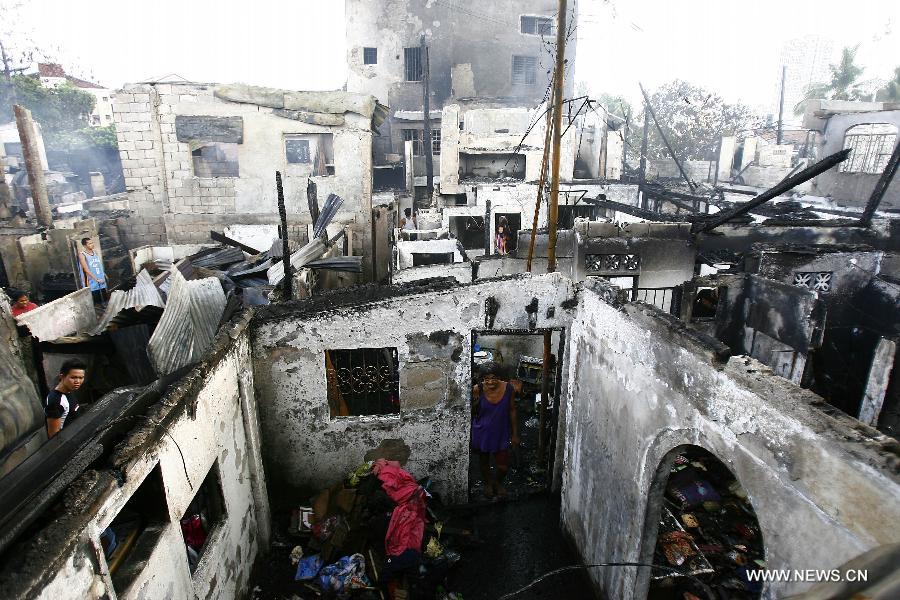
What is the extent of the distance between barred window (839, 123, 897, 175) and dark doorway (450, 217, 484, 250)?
13600mm

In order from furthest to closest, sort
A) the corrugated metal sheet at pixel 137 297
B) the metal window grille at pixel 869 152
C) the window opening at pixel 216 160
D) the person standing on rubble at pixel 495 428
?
1. the metal window grille at pixel 869 152
2. the window opening at pixel 216 160
3. the corrugated metal sheet at pixel 137 297
4. the person standing on rubble at pixel 495 428

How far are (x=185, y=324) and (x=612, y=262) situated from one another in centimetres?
826

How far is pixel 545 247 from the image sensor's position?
11.3m

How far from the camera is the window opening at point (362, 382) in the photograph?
21.9 feet

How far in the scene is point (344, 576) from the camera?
19.6 feet

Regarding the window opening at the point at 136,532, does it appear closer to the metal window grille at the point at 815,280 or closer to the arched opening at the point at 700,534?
the arched opening at the point at 700,534

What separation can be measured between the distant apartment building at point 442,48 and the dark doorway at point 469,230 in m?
15.5

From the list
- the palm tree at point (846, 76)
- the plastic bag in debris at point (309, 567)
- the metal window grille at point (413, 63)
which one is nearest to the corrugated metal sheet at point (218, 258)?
the plastic bag in debris at point (309, 567)

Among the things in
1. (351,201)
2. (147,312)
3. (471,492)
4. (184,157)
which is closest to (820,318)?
Result: (471,492)

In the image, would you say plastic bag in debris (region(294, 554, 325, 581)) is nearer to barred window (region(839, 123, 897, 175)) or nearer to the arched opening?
the arched opening

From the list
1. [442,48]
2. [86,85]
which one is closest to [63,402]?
[442,48]

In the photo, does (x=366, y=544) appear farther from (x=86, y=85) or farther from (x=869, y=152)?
(x=86, y=85)

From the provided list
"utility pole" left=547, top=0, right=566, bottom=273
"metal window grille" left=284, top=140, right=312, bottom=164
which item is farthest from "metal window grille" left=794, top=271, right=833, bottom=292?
"metal window grille" left=284, top=140, right=312, bottom=164

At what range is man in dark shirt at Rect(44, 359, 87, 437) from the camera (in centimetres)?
532
